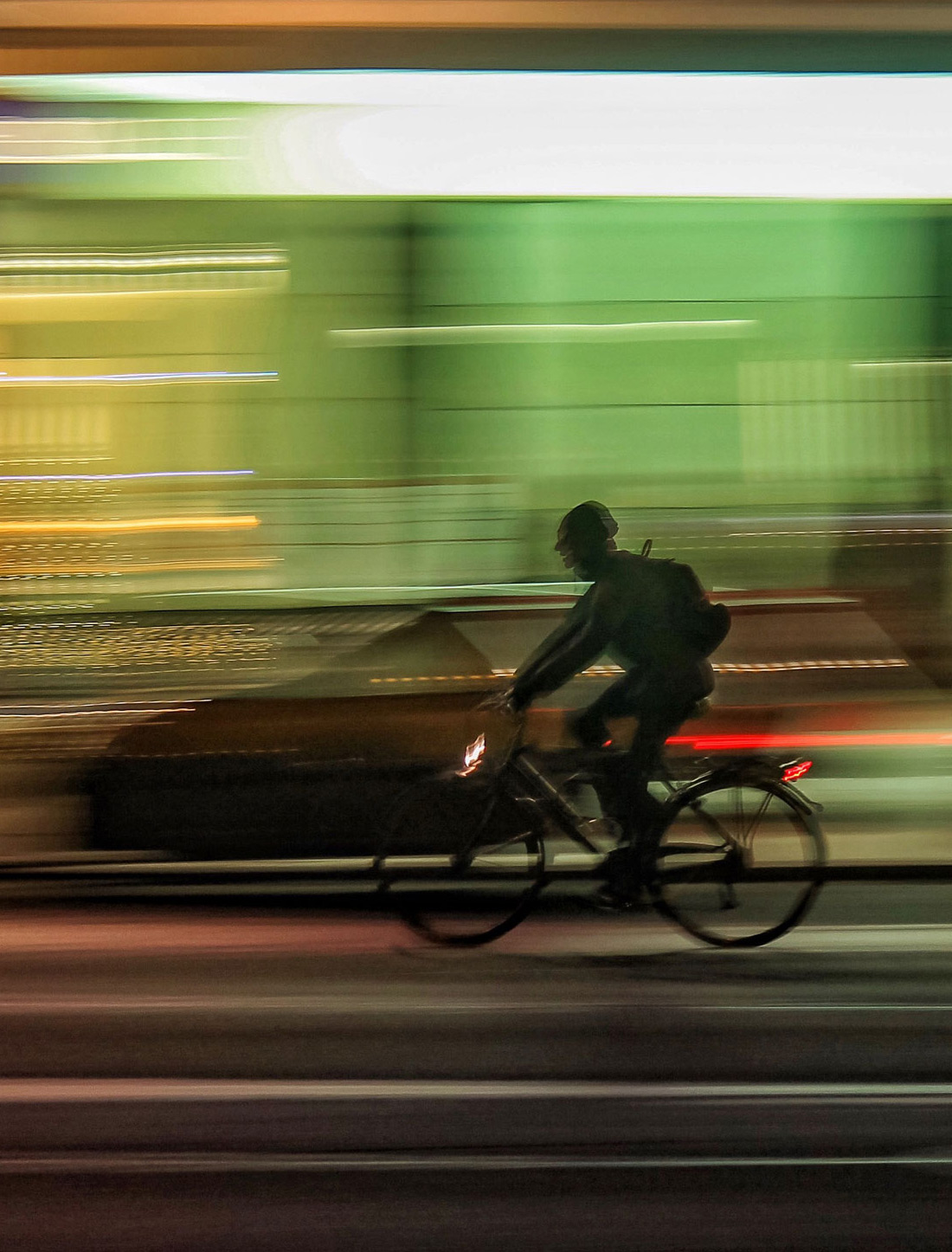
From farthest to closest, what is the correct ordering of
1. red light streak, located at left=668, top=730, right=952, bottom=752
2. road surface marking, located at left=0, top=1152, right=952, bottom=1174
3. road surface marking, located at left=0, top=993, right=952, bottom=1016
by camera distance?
1. red light streak, located at left=668, top=730, right=952, bottom=752
2. road surface marking, located at left=0, top=993, right=952, bottom=1016
3. road surface marking, located at left=0, top=1152, right=952, bottom=1174

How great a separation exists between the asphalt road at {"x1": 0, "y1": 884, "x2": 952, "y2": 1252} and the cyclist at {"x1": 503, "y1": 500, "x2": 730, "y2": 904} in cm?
53

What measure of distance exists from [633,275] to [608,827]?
11.1ft

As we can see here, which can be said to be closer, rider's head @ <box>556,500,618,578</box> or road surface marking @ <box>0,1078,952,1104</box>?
road surface marking @ <box>0,1078,952,1104</box>

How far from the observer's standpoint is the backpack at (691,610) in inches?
224

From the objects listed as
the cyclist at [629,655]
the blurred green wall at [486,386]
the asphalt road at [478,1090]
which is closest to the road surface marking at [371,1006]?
the asphalt road at [478,1090]

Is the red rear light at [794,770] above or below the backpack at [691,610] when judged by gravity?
below

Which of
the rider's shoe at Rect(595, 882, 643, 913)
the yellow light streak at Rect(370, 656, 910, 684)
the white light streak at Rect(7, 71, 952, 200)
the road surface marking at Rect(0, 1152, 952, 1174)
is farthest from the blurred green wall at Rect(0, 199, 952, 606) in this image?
the road surface marking at Rect(0, 1152, 952, 1174)

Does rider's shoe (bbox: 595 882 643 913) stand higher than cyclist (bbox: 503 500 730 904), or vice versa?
cyclist (bbox: 503 500 730 904)

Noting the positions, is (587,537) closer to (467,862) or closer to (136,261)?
(467,862)

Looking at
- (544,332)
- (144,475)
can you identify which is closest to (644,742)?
(544,332)

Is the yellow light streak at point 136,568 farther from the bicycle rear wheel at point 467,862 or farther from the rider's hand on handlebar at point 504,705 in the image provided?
the rider's hand on handlebar at point 504,705

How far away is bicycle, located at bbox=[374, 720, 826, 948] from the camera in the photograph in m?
5.84

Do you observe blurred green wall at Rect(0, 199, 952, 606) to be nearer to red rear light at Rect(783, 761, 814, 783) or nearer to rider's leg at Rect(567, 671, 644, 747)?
rider's leg at Rect(567, 671, 644, 747)

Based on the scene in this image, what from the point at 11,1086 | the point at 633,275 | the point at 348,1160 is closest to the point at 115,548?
the point at 633,275
